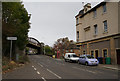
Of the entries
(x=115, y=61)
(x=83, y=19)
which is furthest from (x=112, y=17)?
(x=83, y=19)

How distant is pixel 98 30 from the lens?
84.0ft

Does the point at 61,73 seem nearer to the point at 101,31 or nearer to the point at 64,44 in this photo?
the point at 101,31

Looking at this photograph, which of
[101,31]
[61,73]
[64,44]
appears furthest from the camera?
[64,44]

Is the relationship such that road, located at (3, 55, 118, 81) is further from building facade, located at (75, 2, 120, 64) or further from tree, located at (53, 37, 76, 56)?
tree, located at (53, 37, 76, 56)

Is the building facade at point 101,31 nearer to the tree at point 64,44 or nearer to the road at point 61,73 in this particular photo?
the road at point 61,73

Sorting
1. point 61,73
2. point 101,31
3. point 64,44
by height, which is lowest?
point 61,73

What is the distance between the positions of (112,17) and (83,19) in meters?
10.5

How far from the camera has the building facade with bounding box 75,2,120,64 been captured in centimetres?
2120

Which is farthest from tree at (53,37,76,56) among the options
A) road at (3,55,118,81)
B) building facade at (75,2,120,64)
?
road at (3,55,118,81)

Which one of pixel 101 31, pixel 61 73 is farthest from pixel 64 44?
pixel 61 73

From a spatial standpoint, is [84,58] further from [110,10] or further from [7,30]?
[7,30]

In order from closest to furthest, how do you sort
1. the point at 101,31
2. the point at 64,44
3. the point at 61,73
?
the point at 61,73 → the point at 101,31 → the point at 64,44

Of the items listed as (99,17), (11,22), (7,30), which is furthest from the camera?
(99,17)

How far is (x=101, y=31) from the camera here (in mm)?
24750
